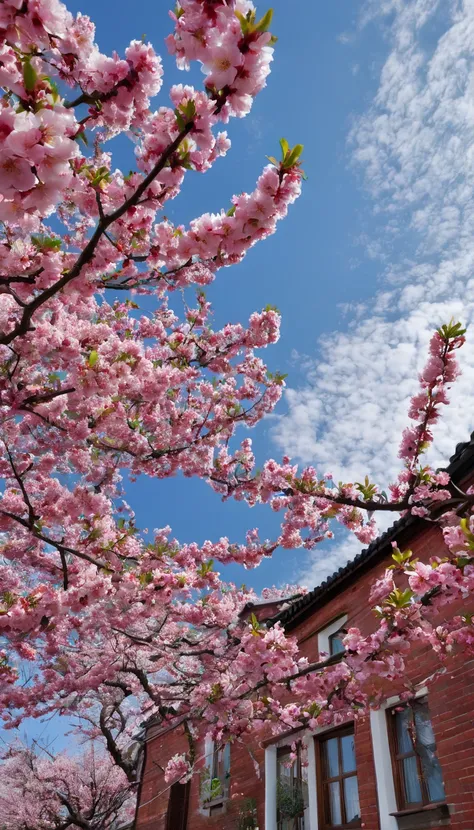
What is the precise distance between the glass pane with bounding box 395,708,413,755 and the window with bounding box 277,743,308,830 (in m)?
2.55

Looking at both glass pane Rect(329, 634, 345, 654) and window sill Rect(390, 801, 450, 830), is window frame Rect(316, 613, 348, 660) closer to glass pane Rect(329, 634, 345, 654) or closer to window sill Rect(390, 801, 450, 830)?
glass pane Rect(329, 634, 345, 654)

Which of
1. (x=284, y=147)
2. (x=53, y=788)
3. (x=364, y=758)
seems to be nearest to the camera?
(x=284, y=147)

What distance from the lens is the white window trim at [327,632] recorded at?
906 centimetres

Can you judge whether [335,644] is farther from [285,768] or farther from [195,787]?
[195,787]

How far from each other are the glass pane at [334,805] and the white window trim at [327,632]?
1.94m

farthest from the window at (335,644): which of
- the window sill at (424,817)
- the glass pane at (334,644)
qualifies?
the window sill at (424,817)

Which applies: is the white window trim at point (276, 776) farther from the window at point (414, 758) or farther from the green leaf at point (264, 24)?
the green leaf at point (264, 24)

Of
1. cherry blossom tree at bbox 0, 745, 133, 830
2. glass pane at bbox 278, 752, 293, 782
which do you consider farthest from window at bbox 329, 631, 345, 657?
cherry blossom tree at bbox 0, 745, 133, 830

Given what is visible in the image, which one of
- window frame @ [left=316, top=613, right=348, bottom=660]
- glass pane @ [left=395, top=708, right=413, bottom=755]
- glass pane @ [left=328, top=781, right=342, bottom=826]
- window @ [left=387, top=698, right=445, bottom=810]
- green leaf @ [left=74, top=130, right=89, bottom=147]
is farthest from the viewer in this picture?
window frame @ [left=316, top=613, right=348, bottom=660]

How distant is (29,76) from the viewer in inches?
85.3

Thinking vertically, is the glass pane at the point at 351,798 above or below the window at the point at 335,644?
below

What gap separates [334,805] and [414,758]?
2.20 meters

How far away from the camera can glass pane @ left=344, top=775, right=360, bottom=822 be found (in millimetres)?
7166

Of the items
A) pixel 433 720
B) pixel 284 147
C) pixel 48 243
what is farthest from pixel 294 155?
pixel 433 720
